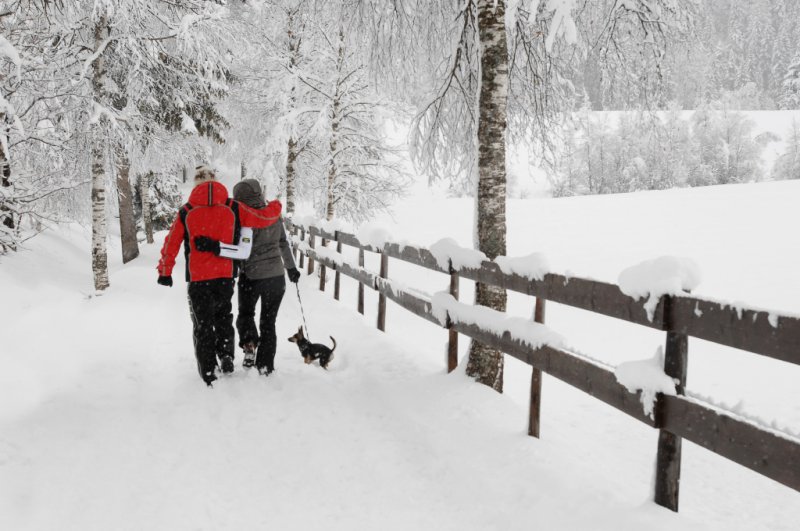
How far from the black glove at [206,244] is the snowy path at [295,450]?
1.31 meters

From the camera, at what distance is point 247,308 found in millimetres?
5824

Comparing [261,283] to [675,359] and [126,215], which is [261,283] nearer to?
[675,359]

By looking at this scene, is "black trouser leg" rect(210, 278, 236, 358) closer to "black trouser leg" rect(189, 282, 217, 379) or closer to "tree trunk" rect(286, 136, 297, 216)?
"black trouser leg" rect(189, 282, 217, 379)

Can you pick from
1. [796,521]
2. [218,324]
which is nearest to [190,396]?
[218,324]

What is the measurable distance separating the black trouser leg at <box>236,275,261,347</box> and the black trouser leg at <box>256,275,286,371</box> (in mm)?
112

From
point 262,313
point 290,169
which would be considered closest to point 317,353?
point 262,313

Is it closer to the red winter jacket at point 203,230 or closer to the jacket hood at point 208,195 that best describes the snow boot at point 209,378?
the red winter jacket at point 203,230

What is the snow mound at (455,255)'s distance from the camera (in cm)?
484

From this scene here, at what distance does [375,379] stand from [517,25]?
13.7 feet

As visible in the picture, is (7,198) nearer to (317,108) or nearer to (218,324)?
(218,324)

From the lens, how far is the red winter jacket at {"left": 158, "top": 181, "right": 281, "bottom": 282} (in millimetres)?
5113

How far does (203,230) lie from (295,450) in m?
2.31

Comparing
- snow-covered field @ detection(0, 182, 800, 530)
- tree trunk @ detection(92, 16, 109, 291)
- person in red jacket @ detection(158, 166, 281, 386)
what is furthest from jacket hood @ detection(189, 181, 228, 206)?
tree trunk @ detection(92, 16, 109, 291)

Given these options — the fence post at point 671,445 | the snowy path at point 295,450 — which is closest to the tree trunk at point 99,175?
the snowy path at point 295,450
